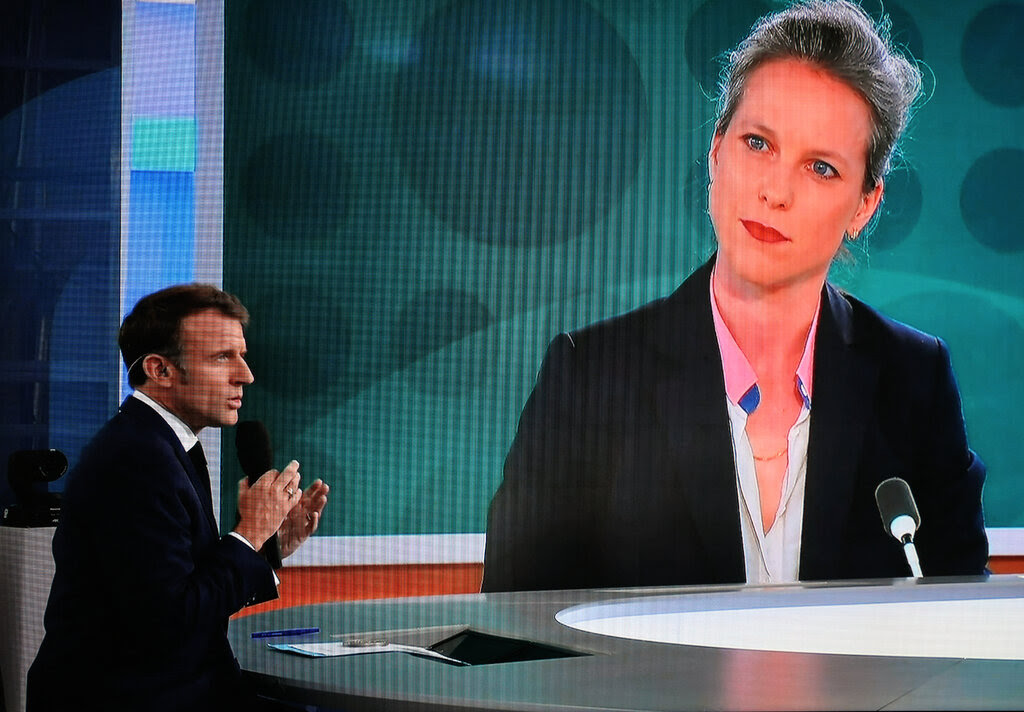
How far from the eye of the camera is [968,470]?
2.57m

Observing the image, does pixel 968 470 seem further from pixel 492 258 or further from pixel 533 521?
pixel 492 258

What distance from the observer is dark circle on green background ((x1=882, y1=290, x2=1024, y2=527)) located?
257 cm

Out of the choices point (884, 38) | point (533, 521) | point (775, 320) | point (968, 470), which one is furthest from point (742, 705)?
point (884, 38)

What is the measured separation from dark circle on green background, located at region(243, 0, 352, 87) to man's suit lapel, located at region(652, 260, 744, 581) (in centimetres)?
85

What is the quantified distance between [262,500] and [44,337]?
886mm

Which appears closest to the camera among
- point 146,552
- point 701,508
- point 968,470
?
point 146,552

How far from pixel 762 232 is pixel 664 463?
53 cm

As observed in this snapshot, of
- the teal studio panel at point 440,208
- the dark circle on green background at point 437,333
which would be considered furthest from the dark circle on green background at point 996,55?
the dark circle on green background at point 437,333

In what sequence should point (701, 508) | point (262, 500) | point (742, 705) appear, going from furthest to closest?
point (701, 508) → point (262, 500) → point (742, 705)

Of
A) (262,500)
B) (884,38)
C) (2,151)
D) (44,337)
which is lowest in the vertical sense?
(262,500)

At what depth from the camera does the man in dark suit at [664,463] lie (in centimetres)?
237

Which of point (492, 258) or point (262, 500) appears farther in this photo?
point (492, 258)

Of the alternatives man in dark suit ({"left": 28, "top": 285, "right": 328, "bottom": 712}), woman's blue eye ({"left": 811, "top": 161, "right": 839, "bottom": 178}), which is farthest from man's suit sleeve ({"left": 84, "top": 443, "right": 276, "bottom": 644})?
woman's blue eye ({"left": 811, "top": 161, "right": 839, "bottom": 178})

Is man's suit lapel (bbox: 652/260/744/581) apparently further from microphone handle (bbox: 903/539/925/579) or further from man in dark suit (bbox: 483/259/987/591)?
microphone handle (bbox: 903/539/925/579)
